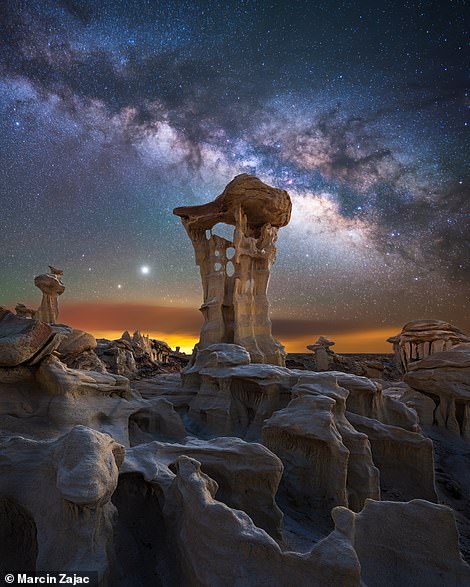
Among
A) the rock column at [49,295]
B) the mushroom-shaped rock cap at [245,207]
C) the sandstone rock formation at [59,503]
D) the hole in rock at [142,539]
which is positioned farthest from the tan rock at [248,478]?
the rock column at [49,295]

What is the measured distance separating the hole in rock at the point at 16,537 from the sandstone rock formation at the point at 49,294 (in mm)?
19165

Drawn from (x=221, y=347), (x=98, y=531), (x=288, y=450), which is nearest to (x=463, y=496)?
(x=288, y=450)

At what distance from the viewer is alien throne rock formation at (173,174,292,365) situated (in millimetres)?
19109

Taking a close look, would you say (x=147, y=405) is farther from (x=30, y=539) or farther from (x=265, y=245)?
(x=265, y=245)

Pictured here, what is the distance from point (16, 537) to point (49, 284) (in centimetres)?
2014

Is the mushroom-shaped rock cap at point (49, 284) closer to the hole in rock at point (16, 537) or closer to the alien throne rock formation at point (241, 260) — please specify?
the alien throne rock formation at point (241, 260)

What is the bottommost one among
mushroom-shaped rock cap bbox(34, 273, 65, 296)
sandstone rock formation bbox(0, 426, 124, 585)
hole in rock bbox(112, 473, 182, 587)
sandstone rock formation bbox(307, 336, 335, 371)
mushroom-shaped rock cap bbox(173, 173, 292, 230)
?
hole in rock bbox(112, 473, 182, 587)

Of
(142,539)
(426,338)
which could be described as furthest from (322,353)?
(142,539)

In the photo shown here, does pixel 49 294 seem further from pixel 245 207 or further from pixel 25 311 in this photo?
pixel 245 207

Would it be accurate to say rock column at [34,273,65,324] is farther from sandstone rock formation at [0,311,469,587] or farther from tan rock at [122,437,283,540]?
tan rock at [122,437,283,540]

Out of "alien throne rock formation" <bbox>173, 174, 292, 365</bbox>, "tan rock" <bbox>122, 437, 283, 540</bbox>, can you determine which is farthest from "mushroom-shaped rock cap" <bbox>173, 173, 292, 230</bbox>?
"tan rock" <bbox>122, 437, 283, 540</bbox>

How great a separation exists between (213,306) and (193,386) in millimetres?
5270

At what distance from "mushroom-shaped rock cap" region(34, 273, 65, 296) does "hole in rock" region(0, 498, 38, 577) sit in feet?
65.4

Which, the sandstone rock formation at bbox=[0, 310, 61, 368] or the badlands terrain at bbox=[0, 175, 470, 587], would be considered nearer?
the badlands terrain at bbox=[0, 175, 470, 587]
